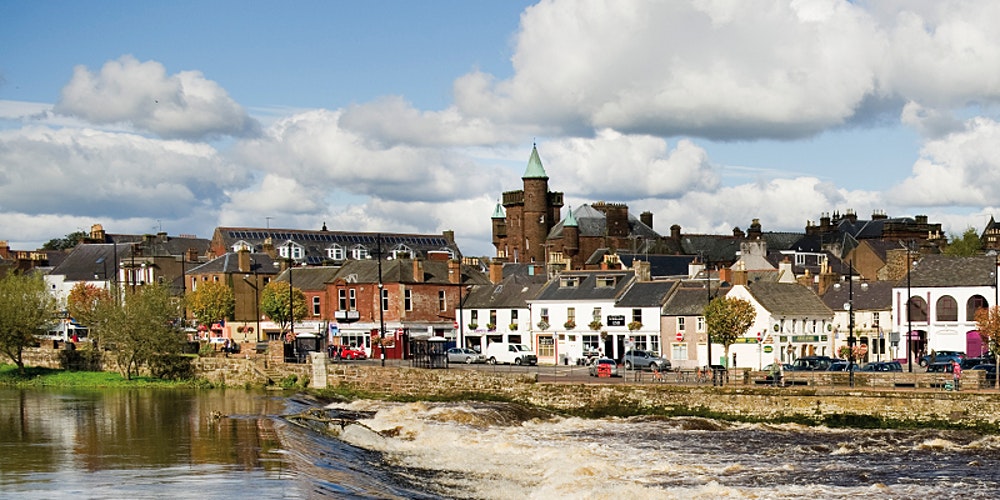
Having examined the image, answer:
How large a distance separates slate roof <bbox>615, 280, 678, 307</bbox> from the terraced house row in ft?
0.46

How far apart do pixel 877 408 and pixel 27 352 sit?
64898 millimetres

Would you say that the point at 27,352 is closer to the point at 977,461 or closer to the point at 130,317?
the point at 130,317

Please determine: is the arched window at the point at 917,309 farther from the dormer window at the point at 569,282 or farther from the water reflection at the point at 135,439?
the water reflection at the point at 135,439

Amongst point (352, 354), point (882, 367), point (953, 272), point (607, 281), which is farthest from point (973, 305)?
point (352, 354)

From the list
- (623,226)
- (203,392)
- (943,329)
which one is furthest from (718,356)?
(623,226)

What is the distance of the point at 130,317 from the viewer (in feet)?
253

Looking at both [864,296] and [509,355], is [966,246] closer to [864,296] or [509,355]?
[864,296]

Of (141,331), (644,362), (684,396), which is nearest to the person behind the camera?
(684,396)

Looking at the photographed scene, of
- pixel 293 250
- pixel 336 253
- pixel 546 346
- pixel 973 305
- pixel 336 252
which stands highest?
pixel 293 250

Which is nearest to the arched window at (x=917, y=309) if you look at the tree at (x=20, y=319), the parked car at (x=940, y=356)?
the parked car at (x=940, y=356)

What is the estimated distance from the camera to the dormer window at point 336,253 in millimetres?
141625

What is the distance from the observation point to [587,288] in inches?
3401

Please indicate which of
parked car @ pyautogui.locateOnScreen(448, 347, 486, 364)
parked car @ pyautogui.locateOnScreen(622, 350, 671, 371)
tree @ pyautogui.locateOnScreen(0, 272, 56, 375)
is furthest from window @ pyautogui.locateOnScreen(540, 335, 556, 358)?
tree @ pyautogui.locateOnScreen(0, 272, 56, 375)

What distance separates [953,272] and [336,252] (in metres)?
78.2
